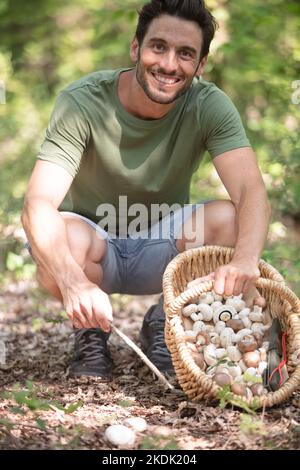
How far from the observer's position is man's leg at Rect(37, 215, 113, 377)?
115 inches

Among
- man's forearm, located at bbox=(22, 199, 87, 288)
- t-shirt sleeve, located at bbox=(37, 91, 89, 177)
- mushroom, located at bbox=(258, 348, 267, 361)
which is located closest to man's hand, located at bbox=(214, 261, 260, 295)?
mushroom, located at bbox=(258, 348, 267, 361)

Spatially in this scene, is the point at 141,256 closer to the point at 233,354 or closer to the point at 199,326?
the point at 199,326

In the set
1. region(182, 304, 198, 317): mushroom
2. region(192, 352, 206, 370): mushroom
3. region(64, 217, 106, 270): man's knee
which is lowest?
region(192, 352, 206, 370): mushroom

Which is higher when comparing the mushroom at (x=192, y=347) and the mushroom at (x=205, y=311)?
the mushroom at (x=205, y=311)

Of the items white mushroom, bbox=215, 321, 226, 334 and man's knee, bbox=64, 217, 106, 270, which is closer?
white mushroom, bbox=215, 321, 226, 334

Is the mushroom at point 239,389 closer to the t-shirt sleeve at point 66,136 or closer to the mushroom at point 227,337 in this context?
the mushroom at point 227,337

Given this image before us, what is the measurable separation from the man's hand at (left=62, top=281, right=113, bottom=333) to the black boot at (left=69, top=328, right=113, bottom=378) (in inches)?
24.7

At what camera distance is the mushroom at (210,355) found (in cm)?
260

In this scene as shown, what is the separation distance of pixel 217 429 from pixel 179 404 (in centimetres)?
24

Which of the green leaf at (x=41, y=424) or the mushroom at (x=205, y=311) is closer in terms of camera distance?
the green leaf at (x=41, y=424)

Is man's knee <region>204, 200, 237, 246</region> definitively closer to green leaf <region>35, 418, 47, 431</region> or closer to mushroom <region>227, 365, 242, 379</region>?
mushroom <region>227, 365, 242, 379</region>

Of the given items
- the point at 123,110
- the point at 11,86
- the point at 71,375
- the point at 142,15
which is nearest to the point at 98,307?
the point at 71,375

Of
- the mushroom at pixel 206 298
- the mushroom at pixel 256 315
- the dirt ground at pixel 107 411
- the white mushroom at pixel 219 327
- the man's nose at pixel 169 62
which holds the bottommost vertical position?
the dirt ground at pixel 107 411

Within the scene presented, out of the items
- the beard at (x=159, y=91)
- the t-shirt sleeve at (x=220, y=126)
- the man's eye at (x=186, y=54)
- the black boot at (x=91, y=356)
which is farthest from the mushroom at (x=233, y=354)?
the man's eye at (x=186, y=54)
